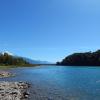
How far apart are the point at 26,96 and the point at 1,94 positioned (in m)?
3.86

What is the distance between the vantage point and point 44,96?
4200 centimetres

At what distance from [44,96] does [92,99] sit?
7.99 m

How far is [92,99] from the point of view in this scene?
126 feet

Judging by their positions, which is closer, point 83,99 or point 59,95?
point 83,99

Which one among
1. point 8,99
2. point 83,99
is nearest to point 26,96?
point 8,99

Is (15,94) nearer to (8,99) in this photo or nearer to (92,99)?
(8,99)

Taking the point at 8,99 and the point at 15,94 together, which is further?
the point at 15,94

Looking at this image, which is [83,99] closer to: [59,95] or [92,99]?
[92,99]

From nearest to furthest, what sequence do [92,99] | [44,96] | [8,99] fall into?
1. [8,99]
2. [92,99]
3. [44,96]

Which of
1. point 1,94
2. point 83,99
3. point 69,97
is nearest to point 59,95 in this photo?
point 69,97

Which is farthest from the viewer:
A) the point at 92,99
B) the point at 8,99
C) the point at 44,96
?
the point at 44,96

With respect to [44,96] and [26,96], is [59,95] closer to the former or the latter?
[44,96]

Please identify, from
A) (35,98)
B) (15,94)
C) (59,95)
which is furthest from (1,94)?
(59,95)

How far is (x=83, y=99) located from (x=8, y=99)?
36.1ft
